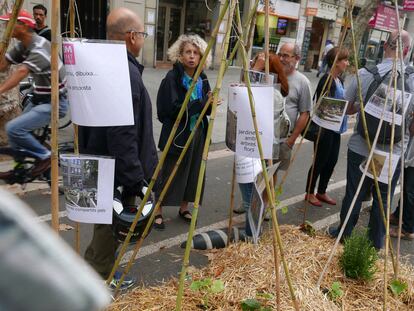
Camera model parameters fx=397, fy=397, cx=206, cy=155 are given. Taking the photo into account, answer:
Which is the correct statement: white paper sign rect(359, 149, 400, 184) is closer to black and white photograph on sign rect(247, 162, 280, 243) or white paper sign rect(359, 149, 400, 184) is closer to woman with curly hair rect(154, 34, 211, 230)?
black and white photograph on sign rect(247, 162, 280, 243)

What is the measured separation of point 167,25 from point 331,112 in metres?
12.7

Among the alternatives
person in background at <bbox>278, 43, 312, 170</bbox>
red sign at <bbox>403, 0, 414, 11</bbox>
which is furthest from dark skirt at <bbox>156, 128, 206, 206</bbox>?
red sign at <bbox>403, 0, 414, 11</bbox>

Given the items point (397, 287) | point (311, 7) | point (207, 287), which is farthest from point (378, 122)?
point (311, 7)

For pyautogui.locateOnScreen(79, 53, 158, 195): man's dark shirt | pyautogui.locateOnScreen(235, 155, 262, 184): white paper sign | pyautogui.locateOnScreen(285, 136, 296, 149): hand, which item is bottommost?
pyautogui.locateOnScreen(285, 136, 296, 149): hand

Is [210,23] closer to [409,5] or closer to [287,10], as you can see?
[287,10]

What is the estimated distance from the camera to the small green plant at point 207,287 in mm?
2326

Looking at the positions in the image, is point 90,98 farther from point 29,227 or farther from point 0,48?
point 29,227

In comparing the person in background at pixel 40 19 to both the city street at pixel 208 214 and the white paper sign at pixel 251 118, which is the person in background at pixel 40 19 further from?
the white paper sign at pixel 251 118

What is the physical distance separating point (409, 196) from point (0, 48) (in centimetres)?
388

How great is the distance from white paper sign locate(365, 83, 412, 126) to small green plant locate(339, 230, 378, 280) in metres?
0.98

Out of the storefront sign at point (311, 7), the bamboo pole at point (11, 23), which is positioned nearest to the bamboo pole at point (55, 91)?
the bamboo pole at point (11, 23)

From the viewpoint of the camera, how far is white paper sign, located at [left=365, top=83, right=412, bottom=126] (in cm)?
300

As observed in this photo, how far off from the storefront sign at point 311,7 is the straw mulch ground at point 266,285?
60.5ft

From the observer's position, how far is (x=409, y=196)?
4.06 meters
